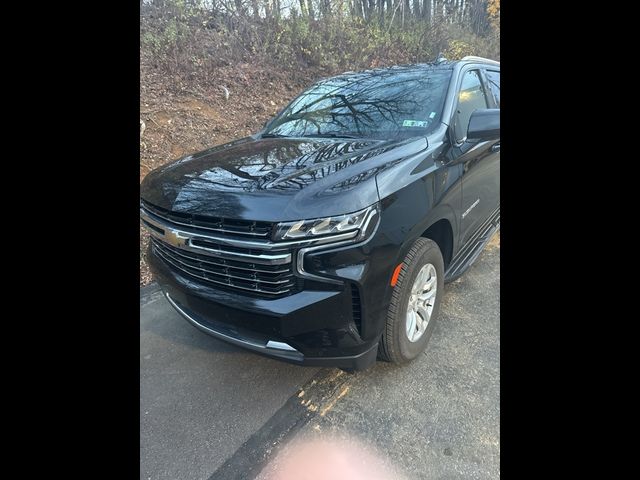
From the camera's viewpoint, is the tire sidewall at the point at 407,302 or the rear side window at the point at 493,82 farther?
the rear side window at the point at 493,82

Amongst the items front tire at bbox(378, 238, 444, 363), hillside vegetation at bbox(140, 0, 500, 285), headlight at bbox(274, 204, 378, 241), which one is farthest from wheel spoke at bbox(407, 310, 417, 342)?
hillside vegetation at bbox(140, 0, 500, 285)

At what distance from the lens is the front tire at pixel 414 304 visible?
7.17 ft

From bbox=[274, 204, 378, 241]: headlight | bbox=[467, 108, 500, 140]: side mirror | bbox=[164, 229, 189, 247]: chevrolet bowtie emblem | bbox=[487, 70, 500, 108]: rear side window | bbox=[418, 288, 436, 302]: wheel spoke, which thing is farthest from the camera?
bbox=[487, 70, 500, 108]: rear side window

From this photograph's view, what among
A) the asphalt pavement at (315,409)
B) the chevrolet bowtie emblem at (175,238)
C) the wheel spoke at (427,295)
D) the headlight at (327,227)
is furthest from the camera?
the wheel spoke at (427,295)

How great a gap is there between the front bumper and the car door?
1411 millimetres

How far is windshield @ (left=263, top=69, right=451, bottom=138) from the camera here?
2805mm

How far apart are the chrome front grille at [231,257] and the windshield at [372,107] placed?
1.33 meters

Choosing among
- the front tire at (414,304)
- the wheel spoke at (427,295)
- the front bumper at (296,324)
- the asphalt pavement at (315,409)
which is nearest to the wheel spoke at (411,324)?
the front tire at (414,304)

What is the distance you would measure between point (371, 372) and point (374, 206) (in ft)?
3.94

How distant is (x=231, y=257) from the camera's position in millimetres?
1928

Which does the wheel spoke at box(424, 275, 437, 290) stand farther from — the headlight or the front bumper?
the headlight

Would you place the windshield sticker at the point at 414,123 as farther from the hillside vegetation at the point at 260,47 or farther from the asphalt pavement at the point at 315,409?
the hillside vegetation at the point at 260,47

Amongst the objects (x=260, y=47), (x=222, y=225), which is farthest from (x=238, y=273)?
(x=260, y=47)

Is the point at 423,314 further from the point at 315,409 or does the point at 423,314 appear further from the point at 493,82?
the point at 493,82
